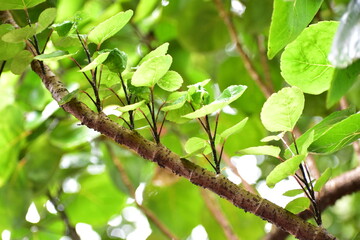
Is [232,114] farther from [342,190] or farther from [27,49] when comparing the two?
[27,49]

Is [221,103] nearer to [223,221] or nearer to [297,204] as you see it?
[297,204]

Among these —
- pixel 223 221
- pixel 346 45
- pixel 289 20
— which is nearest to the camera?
pixel 346 45

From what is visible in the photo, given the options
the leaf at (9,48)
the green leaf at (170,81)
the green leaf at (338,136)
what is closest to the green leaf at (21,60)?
the leaf at (9,48)

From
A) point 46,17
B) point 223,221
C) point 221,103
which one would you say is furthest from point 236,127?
point 223,221

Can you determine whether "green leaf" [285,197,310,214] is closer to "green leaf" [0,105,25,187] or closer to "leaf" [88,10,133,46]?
"leaf" [88,10,133,46]

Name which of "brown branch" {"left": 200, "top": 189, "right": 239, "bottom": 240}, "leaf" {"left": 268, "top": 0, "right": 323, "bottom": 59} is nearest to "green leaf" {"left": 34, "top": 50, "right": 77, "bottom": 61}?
"leaf" {"left": 268, "top": 0, "right": 323, "bottom": 59}

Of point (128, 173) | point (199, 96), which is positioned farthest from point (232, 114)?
point (199, 96)
